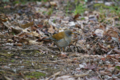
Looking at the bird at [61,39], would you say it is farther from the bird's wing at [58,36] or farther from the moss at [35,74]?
the moss at [35,74]

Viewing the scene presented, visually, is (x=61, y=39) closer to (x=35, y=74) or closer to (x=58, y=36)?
(x=58, y=36)

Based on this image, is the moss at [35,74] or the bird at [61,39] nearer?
the moss at [35,74]

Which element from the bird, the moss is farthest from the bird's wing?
the moss

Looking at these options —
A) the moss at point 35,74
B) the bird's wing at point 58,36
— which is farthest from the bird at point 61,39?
the moss at point 35,74

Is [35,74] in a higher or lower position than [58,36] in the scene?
lower

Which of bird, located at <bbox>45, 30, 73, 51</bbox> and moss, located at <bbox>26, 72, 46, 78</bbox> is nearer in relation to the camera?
moss, located at <bbox>26, 72, 46, 78</bbox>

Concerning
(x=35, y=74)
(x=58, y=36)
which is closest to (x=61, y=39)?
(x=58, y=36)

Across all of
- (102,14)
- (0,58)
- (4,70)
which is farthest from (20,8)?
(4,70)

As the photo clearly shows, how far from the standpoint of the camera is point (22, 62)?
360 centimetres

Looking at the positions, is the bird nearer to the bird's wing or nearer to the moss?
the bird's wing

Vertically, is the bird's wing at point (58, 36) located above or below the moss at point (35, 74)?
above

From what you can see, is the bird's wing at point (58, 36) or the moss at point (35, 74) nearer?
the moss at point (35, 74)

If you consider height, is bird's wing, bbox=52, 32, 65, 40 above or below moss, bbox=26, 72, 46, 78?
above

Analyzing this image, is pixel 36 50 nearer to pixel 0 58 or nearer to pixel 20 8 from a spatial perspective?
pixel 0 58
